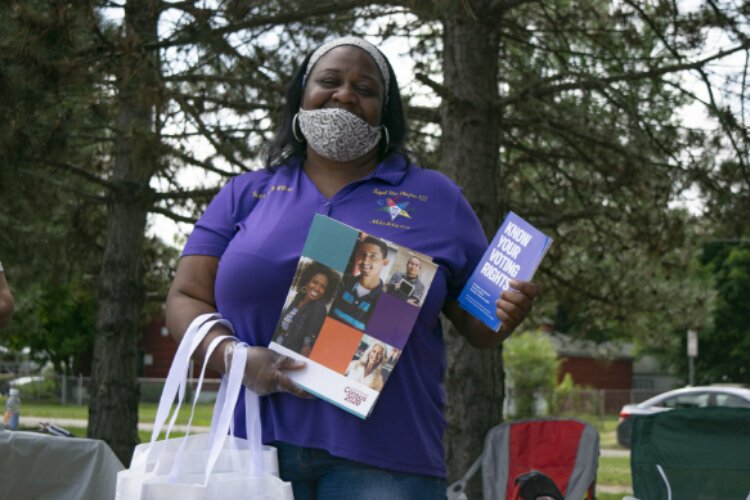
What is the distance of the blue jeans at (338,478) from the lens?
90.7 inches

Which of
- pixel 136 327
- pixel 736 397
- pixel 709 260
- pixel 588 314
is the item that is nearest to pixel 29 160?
pixel 136 327

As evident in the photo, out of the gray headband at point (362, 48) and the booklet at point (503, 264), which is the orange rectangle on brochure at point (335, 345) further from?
the gray headband at point (362, 48)

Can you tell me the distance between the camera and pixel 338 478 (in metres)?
2.32

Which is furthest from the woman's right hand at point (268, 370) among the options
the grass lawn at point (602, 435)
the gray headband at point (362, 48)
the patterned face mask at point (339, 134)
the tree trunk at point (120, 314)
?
the grass lawn at point (602, 435)

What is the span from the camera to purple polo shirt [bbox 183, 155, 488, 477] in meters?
2.33

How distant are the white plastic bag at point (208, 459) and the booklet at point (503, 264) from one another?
52cm

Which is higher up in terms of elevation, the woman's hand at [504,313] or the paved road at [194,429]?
the woman's hand at [504,313]

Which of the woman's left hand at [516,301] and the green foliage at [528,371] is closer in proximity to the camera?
the woman's left hand at [516,301]

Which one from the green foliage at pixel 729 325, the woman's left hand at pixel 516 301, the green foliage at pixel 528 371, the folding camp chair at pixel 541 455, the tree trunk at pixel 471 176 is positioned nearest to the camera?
the woman's left hand at pixel 516 301

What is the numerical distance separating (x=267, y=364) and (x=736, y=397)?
1623 centimetres

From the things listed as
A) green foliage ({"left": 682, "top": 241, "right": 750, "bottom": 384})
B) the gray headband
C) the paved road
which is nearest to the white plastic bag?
the gray headband

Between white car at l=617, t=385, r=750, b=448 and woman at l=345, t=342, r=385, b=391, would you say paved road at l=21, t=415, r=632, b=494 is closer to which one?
white car at l=617, t=385, r=750, b=448

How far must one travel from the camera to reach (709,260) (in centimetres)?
4500

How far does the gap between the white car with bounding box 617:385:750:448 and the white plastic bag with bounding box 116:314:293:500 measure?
15.0 meters
